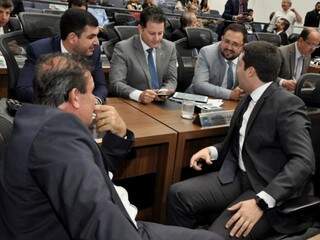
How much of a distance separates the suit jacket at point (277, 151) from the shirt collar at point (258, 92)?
1.4 inches

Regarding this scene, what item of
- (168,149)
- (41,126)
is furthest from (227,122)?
(41,126)

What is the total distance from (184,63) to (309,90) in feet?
5.09

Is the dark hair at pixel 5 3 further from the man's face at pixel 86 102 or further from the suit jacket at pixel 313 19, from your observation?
the suit jacket at pixel 313 19

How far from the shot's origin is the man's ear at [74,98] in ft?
3.42

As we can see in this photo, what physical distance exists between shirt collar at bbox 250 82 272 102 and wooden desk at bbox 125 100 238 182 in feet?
0.83

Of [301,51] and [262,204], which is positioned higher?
[301,51]

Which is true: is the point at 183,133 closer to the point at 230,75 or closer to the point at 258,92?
the point at 258,92

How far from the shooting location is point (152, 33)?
252cm

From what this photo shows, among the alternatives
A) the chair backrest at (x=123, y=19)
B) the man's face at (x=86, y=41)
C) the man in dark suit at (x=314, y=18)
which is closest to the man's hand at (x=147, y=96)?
the man's face at (x=86, y=41)

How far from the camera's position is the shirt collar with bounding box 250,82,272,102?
1.69m

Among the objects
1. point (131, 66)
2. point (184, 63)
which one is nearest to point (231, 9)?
point (184, 63)

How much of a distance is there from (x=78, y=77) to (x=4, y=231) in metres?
0.45

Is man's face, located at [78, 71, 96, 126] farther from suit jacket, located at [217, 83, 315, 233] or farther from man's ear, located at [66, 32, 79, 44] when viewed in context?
man's ear, located at [66, 32, 79, 44]

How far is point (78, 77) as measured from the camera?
105cm
